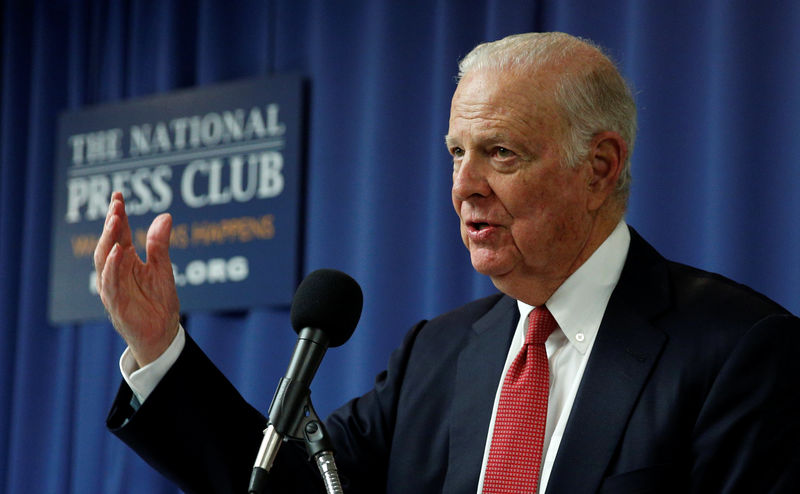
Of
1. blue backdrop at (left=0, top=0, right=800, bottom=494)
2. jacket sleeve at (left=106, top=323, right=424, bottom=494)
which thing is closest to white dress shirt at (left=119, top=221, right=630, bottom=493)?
jacket sleeve at (left=106, top=323, right=424, bottom=494)

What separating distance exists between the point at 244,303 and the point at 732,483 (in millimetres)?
2230

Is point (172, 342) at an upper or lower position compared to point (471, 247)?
lower

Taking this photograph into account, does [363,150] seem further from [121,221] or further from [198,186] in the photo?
[121,221]

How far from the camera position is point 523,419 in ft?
5.16

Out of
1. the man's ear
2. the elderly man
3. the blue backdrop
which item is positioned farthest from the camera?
the blue backdrop

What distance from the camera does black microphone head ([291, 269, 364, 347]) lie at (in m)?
1.31

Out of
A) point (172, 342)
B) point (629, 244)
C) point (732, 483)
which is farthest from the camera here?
point (629, 244)

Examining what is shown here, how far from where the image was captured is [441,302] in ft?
9.66

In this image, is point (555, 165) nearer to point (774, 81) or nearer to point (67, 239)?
point (774, 81)

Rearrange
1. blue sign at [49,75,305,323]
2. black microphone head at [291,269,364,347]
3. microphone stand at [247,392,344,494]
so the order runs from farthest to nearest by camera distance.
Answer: blue sign at [49,75,305,323]
black microphone head at [291,269,364,347]
microphone stand at [247,392,344,494]

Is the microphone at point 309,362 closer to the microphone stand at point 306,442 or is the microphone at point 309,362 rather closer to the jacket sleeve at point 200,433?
the microphone stand at point 306,442

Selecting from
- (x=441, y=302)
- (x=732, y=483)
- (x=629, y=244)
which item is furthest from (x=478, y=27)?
(x=732, y=483)

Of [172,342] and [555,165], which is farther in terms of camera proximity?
[555,165]

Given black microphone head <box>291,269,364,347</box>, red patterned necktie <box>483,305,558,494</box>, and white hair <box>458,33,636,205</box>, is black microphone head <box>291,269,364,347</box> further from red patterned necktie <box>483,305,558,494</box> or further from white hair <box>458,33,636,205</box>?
white hair <box>458,33,636,205</box>
